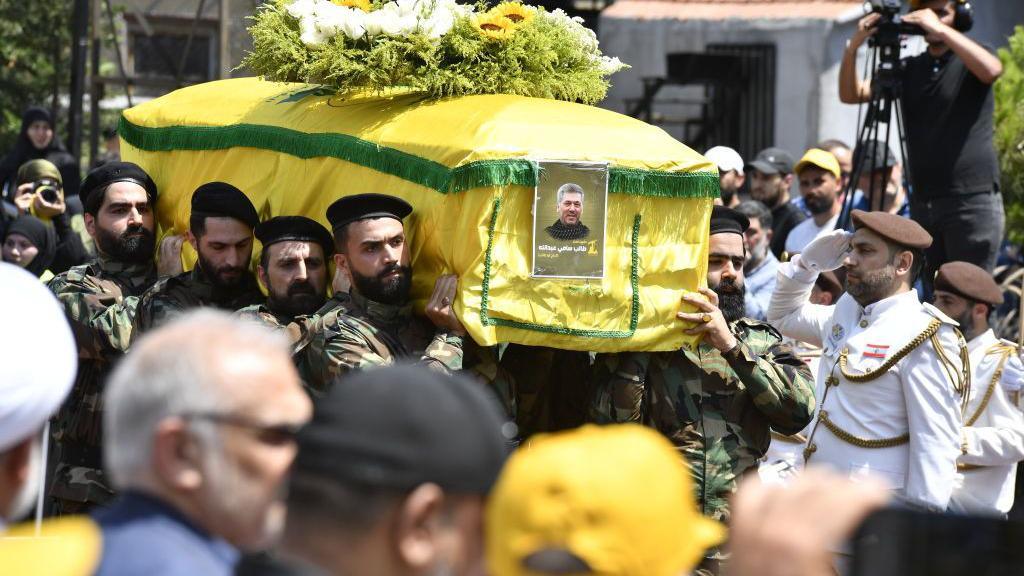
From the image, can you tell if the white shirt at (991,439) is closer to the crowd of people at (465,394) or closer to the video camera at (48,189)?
the crowd of people at (465,394)

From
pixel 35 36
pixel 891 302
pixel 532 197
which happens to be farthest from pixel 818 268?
pixel 35 36

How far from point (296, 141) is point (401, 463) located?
3.67 metres

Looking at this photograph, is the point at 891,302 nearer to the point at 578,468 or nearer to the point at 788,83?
Result: the point at 578,468

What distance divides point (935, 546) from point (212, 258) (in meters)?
3.98

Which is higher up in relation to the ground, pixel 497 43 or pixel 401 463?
pixel 497 43

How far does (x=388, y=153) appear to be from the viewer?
17.0 ft

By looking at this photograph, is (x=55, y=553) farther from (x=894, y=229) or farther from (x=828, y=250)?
(x=828, y=250)

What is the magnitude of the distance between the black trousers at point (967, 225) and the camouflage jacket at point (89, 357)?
388 cm

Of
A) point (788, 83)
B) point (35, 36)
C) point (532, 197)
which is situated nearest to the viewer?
point (532, 197)

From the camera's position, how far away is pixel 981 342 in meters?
6.29

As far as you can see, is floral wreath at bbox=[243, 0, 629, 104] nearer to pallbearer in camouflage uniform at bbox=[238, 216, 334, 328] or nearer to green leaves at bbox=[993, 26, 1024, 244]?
pallbearer in camouflage uniform at bbox=[238, 216, 334, 328]

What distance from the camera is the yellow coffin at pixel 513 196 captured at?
16.0 feet

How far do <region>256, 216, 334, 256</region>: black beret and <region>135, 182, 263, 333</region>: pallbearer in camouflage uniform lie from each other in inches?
8.7

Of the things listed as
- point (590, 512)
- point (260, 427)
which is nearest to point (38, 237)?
point (260, 427)
